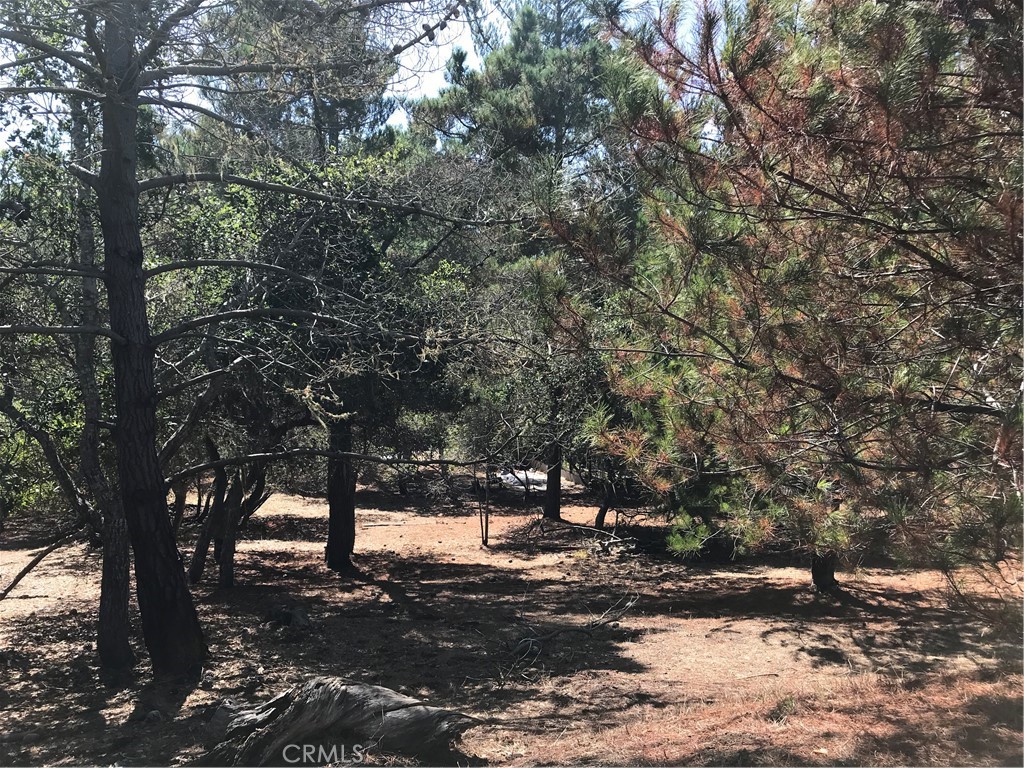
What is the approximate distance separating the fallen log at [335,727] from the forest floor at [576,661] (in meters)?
0.22

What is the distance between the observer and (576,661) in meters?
8.23

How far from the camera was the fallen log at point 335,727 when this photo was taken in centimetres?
494

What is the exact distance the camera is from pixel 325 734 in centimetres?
498

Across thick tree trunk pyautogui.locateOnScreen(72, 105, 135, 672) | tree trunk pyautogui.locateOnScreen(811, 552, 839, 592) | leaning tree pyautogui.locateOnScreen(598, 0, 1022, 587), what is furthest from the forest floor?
leaning tree pyautogui.locateOnScreen(598, 0, 1022, 587)

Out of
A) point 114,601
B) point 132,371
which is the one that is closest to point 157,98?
point 132,371

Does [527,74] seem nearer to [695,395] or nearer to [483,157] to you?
[483,157]

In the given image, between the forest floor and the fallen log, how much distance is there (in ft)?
0.71

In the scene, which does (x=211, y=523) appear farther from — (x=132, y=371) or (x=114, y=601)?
(x=132, y=371)

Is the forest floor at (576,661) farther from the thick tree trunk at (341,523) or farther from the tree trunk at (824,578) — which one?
the thick tree trunk at (341,523)

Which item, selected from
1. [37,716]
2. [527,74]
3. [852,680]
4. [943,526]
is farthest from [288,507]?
[943,526]

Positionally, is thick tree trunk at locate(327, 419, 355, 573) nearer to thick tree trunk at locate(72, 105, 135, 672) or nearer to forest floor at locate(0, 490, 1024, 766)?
forest floor at locate(0, 490, 1024, 766)

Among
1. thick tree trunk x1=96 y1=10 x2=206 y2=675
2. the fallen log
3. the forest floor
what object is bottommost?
the forest floor

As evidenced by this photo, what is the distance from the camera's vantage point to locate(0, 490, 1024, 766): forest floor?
5.14 metres

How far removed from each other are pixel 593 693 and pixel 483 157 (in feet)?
26.4
